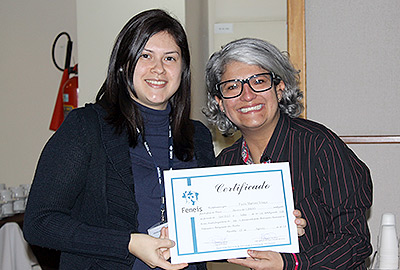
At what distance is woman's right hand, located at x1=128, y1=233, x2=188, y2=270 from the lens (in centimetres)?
→ 171

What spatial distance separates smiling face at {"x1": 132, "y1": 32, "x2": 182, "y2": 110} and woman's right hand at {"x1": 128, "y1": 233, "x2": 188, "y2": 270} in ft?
1.77

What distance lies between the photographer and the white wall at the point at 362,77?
2723 mm

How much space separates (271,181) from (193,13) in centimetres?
214

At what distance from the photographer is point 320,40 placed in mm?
2803

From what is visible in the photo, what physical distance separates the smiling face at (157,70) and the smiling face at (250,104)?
0.24m

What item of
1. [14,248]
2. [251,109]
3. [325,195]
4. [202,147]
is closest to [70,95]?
[14,248]

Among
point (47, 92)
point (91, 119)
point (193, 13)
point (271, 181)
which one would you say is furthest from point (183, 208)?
point (47, 92)

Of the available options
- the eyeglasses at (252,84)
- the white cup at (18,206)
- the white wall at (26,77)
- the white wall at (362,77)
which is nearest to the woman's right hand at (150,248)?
the eyeglasses at (252,84)

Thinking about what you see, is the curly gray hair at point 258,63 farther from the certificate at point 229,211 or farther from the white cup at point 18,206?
the white cup at point 18,206

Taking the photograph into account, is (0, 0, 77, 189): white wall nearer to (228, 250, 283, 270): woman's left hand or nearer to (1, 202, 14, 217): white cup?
(1, 202, 14, 217): white cup

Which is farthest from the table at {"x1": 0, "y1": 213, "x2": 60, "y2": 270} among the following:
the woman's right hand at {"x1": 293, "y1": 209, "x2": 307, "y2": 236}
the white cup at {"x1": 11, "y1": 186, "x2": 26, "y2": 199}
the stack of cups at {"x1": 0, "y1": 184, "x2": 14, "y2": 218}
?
the woman's right hand at {"x1": 293, "y1": 209, "x2": 307, "y2": 236}

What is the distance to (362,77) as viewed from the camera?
2.75 metres

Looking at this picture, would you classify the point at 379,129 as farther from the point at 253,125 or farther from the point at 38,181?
the point at 38,181

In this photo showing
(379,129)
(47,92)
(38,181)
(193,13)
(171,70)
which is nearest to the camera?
(38,181)
